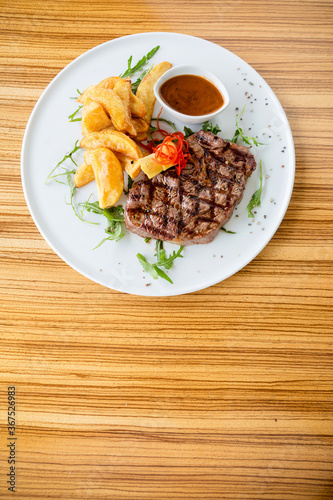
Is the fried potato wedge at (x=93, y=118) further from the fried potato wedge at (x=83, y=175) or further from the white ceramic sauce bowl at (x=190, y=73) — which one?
the white ceramic sauce bowl at (x=190, y=73)

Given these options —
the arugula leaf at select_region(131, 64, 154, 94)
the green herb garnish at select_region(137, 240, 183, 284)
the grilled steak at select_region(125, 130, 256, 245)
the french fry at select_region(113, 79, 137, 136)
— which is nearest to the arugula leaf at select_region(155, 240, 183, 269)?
the green herb garnish at select_region(137, 240, 183, 284)

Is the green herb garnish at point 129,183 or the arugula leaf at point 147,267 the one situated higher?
the green herb garnish at point 129,183

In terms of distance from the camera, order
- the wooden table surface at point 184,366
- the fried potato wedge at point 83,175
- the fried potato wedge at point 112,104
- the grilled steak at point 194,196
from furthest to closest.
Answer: the wooden table surface at point 184,366 → the fried potato wedge at point 83,175 → the grilled steak at point 194,196 → the fried potato wedge at point 112,104

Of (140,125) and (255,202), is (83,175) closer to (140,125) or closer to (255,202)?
(140,125)

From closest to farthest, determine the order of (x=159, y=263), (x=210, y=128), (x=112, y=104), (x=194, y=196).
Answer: (x=112, y=104)
(x=194, y=196)
(x=159, y=263)
(x=210, y=128)

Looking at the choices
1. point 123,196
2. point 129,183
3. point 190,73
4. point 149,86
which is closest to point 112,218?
point 123,196

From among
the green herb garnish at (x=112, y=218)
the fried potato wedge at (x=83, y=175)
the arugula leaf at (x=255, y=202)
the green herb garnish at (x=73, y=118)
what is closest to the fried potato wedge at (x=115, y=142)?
the fried potato wedge at (x=83, y=175)
